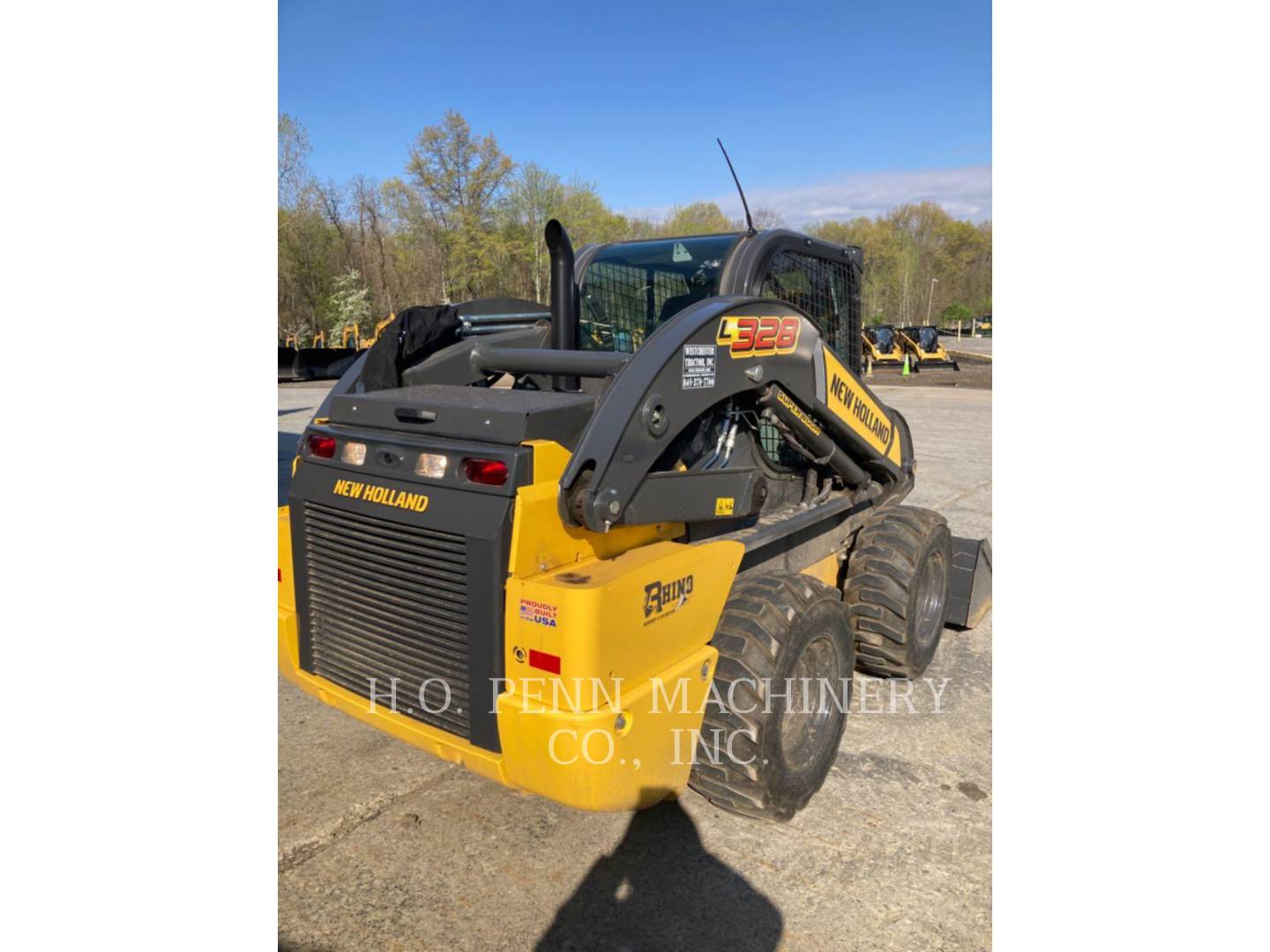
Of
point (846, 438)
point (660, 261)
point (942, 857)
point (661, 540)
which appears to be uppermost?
point (660, 261)

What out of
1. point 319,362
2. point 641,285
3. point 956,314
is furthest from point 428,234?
point 956,314

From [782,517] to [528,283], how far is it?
97.2 ft

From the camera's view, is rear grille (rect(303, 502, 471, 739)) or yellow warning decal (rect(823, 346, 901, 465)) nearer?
rear grille (rect(303, 502, 471, 739))

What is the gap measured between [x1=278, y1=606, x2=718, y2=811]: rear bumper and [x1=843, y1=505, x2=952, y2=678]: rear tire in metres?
1.50

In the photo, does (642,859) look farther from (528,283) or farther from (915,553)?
(528,283)

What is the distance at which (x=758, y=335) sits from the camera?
3023mm

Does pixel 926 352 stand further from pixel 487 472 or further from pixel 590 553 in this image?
pixel 487 472

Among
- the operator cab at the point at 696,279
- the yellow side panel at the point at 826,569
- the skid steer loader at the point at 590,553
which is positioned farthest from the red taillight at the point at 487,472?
the yellow side panel at the point at 826,569

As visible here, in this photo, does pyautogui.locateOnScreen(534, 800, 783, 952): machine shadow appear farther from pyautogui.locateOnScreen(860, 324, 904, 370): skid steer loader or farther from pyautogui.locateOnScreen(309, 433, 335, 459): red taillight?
pyautogui.locateOnScreen(860, 324, 904, 370): skid steer loader

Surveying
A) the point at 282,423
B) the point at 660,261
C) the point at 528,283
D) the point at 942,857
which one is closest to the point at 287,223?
the point at 528,283

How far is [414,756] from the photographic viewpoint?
3.49m

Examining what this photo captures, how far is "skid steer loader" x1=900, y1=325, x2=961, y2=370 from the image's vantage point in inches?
1147

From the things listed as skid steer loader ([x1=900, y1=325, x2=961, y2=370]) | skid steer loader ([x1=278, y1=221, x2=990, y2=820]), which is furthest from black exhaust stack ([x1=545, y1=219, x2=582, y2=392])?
skid steer loader ([x1=900, y1=325, x2=961, y2=370])

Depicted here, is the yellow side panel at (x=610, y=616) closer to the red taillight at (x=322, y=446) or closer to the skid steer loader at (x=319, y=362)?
the red taillight at (x=322, y=446)
